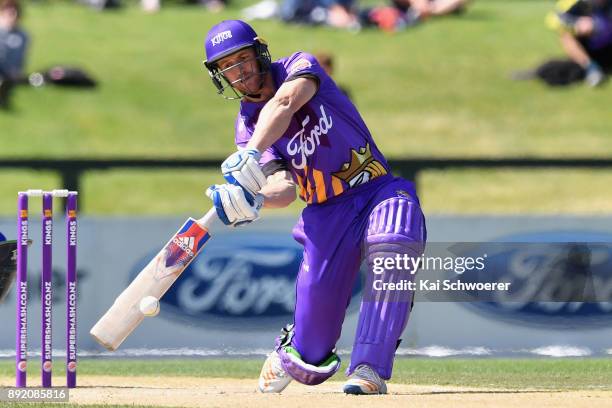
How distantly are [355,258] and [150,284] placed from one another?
109 centimetres

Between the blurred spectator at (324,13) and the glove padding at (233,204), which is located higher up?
the glove padding at (233,204)

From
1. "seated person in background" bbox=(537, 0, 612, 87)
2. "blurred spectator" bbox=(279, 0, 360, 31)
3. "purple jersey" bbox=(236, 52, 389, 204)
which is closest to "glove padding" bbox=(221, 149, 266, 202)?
"purple jersey" bbox=(236, 52, 389, 204)

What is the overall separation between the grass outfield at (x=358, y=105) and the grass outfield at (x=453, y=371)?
606cm

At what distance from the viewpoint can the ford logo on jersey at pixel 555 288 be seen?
9867 mm

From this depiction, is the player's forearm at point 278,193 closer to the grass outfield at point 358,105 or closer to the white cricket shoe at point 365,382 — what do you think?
the white cricket shoe at point 365,382

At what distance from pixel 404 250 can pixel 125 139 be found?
37.7ft

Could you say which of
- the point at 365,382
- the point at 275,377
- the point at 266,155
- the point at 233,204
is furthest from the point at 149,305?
the point at 365,382

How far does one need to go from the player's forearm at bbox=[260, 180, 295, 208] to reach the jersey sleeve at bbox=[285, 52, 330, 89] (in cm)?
61

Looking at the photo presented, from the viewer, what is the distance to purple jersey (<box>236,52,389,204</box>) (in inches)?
270

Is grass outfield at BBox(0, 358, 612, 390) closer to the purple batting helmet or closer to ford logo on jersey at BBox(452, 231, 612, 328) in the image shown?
ford logo on jersey at BBox(452, 231, 612, 328)

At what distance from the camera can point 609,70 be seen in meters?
18.7

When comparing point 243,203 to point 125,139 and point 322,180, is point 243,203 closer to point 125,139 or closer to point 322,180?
point 322,180

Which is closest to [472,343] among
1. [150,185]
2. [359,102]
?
[150,185]

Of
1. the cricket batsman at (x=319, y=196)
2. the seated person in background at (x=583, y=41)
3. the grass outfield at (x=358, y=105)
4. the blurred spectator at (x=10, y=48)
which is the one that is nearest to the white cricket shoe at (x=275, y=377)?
the cricket batsman at (x=319, y=196)
